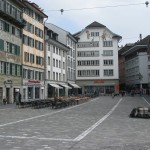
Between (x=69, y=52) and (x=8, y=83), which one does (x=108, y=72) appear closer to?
(x=69, y=52)

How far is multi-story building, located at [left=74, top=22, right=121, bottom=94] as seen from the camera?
353 feet

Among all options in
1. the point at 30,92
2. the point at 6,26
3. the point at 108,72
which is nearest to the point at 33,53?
the point at 30,92

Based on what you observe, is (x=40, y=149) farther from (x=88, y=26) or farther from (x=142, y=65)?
(x=142, y=65)

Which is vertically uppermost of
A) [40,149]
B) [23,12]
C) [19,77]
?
[23,12]

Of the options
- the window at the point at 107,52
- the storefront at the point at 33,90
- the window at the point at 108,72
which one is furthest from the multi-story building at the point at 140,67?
the storefront at the point at 33,90

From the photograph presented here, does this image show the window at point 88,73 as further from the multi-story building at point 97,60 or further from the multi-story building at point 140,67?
the multi-story building at point 140,67

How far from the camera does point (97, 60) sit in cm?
10850

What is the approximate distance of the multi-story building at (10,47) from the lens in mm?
51375

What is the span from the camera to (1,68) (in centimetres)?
5084

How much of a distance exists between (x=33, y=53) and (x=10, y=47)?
11.6 metres

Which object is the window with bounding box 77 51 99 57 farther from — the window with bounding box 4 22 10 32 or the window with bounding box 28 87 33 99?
the window with bounding box 4 22 10 32

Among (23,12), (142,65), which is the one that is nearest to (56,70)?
(23,12)

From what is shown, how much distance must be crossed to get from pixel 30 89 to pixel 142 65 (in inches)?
2356

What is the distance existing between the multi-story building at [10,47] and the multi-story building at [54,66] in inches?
601
